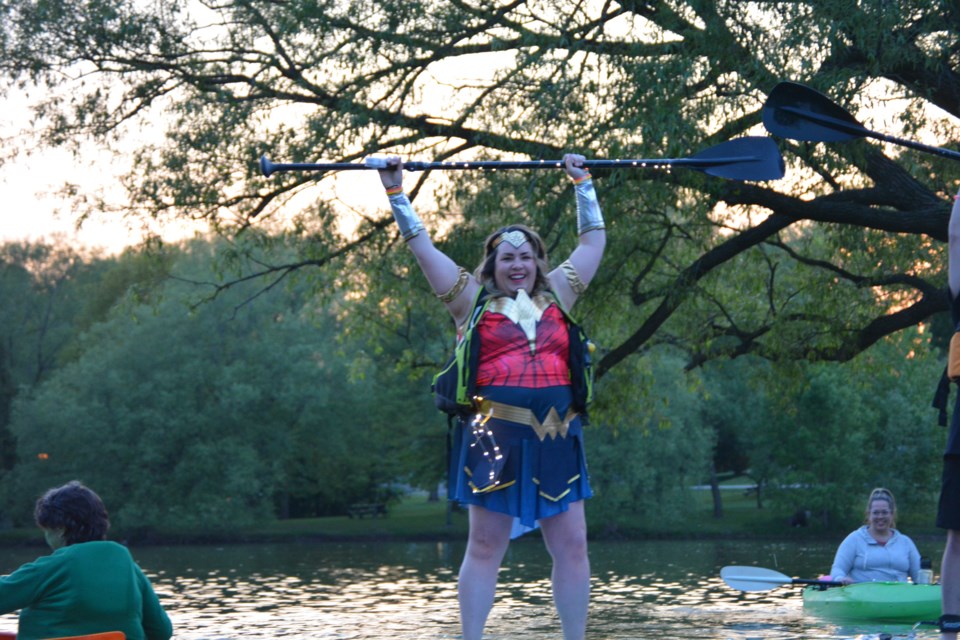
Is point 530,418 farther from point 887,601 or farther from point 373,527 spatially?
point 373,527

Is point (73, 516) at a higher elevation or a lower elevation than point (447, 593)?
higher

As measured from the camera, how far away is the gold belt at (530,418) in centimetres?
536

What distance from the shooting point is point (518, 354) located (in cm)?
540

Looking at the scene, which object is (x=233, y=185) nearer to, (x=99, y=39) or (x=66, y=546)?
(x=99, y=39)

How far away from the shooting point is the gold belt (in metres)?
5.36

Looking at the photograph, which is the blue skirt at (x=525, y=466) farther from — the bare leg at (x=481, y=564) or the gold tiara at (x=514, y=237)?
the gold tiara at (x=514, y=237)

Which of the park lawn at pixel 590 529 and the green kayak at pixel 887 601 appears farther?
the park lawn at pixel 590 529

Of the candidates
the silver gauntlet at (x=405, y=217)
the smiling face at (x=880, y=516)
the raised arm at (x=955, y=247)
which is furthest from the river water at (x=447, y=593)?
the silver gauntlet at (x=405, y=217)

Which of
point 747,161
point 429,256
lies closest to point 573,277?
point 429,256

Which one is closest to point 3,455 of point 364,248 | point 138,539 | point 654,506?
point 138,539

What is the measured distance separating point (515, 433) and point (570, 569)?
55cm

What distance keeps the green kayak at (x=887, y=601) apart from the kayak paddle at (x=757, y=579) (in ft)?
0.66

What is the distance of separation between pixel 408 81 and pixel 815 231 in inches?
264

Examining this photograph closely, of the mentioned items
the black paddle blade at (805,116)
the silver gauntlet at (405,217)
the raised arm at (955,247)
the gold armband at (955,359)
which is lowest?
the gold armband at (955,359)
